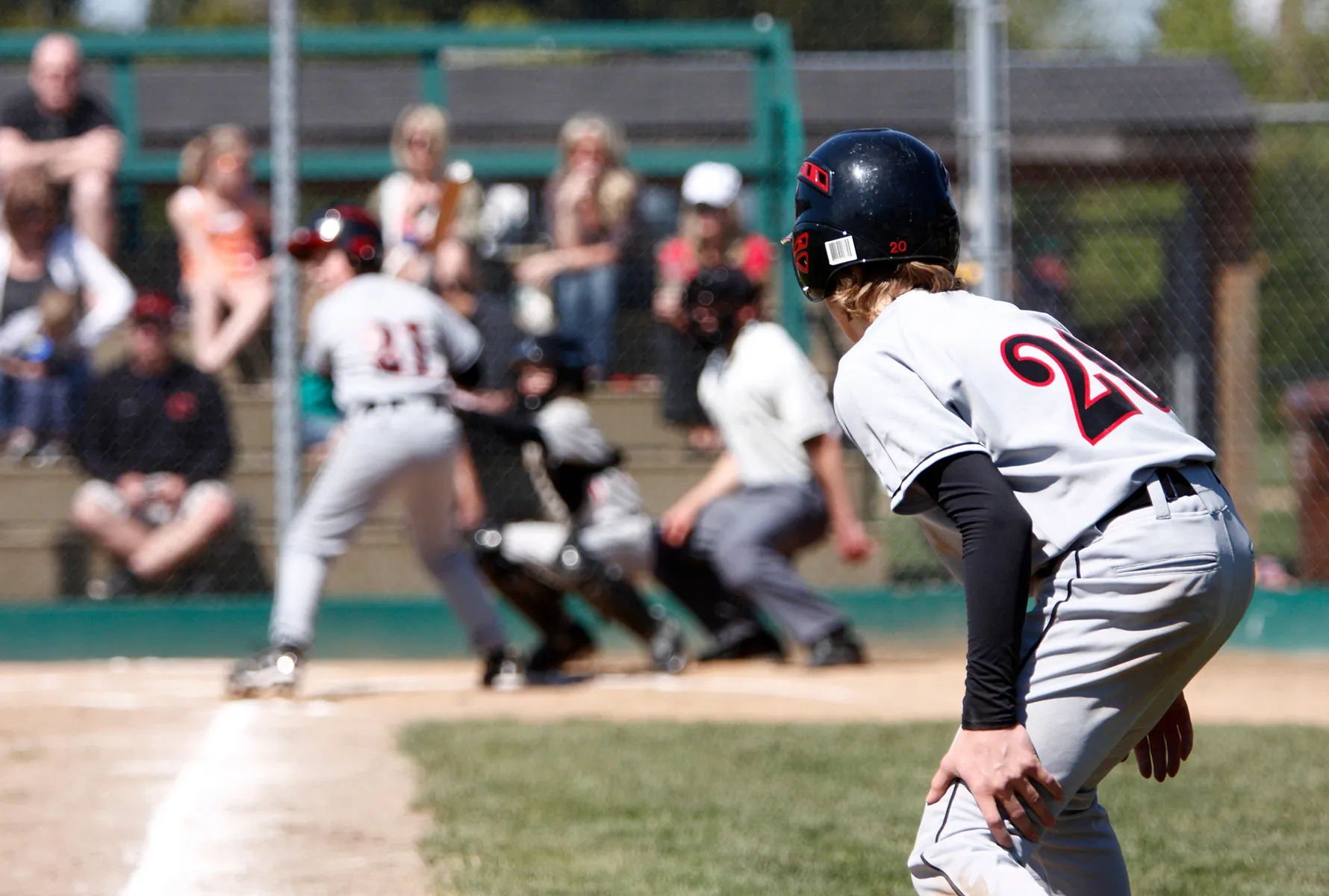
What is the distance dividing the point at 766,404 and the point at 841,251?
5007 millimetres

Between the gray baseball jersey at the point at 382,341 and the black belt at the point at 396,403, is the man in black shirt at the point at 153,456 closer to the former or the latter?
the gray baseball jersey at the point at 382,341

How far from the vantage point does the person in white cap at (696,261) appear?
8.38m

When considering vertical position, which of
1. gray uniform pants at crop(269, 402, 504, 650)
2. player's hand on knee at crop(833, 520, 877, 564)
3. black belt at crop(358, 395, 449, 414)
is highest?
black belt at crop(358, 395, 449, 414)

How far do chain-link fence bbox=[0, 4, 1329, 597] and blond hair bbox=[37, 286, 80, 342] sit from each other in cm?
60

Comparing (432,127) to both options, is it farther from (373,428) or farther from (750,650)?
(750,650)

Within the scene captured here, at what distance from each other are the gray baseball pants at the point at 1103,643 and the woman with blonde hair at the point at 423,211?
6423 mm

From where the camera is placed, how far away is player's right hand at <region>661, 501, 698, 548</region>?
775cm

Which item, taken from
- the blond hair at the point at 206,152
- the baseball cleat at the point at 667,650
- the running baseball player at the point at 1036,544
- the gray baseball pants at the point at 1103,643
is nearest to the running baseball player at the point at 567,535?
the baseball cleat at the point at 667,650

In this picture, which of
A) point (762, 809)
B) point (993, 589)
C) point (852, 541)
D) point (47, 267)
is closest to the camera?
point (993, 589)

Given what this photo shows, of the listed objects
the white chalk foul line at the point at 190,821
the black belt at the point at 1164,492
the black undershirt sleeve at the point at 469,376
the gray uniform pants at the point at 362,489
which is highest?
the black belt at the point at 1164,492

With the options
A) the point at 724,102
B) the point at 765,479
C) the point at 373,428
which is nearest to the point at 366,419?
the point at 373,428

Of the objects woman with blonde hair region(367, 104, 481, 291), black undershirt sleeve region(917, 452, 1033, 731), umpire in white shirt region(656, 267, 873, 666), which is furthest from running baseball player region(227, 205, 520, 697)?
black undershirt sleeve region(917, 452, 1033, 731)

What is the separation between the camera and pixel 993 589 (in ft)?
7.52

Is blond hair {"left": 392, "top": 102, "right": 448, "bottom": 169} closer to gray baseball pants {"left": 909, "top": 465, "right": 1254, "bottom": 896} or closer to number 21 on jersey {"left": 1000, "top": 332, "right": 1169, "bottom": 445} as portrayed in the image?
number 21 on jersey {"left": 1000, "top": 332, "right": 1169, "bottom": 445}
